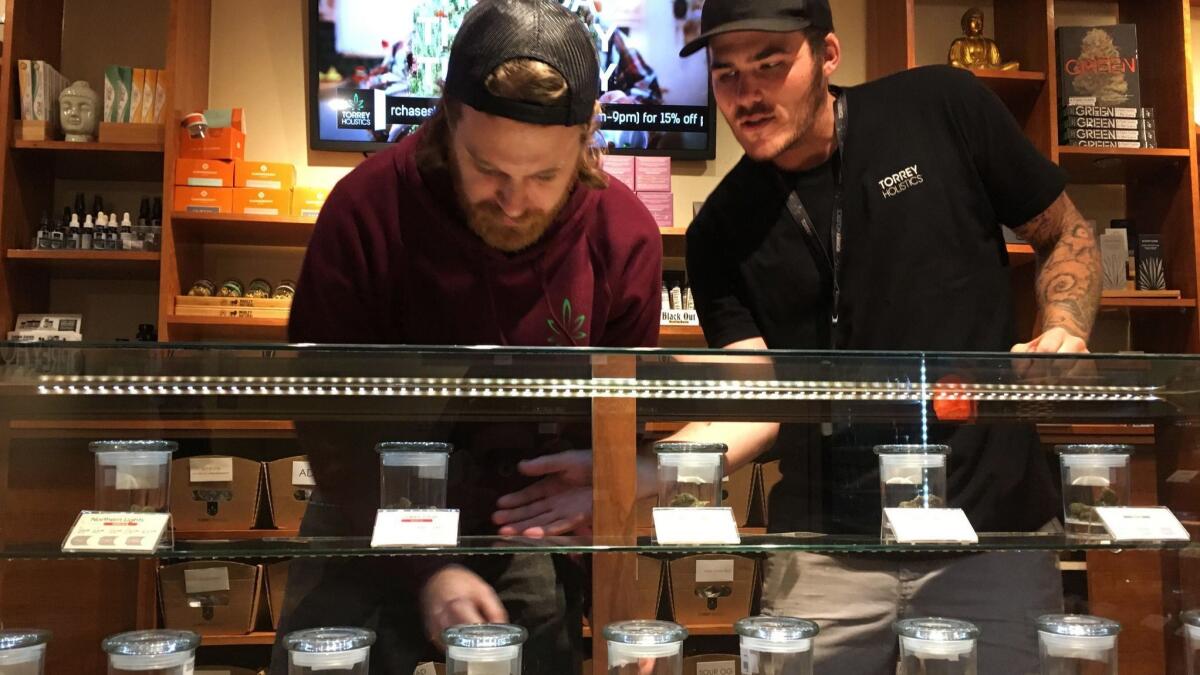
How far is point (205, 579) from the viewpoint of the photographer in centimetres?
115

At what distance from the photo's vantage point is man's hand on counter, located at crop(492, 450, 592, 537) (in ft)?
3.85

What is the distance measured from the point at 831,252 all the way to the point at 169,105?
2.85 metres

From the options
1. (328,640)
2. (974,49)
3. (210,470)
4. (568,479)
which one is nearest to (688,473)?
(568,479)

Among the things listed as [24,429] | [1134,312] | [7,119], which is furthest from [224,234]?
[1134,312]

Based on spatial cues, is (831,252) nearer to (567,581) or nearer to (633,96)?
(567,581)

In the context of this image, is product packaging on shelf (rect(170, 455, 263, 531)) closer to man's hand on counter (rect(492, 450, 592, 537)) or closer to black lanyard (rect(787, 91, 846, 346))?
man's hand on counter (rect(492, 450, 592, 537))

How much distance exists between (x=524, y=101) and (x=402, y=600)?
0.63m

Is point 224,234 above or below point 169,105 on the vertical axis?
below

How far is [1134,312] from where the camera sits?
4398 mm

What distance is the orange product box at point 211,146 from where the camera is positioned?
12.5 feet

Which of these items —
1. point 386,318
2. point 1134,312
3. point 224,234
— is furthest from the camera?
point 1134,312

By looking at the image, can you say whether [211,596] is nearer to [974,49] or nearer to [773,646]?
[773,646]

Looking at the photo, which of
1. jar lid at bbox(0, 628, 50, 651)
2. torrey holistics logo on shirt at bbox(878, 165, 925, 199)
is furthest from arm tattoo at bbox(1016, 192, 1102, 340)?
jar lid at bbox(0, 628, 50, 651)

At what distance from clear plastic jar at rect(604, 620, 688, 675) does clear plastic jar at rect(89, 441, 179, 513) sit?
0.51m
